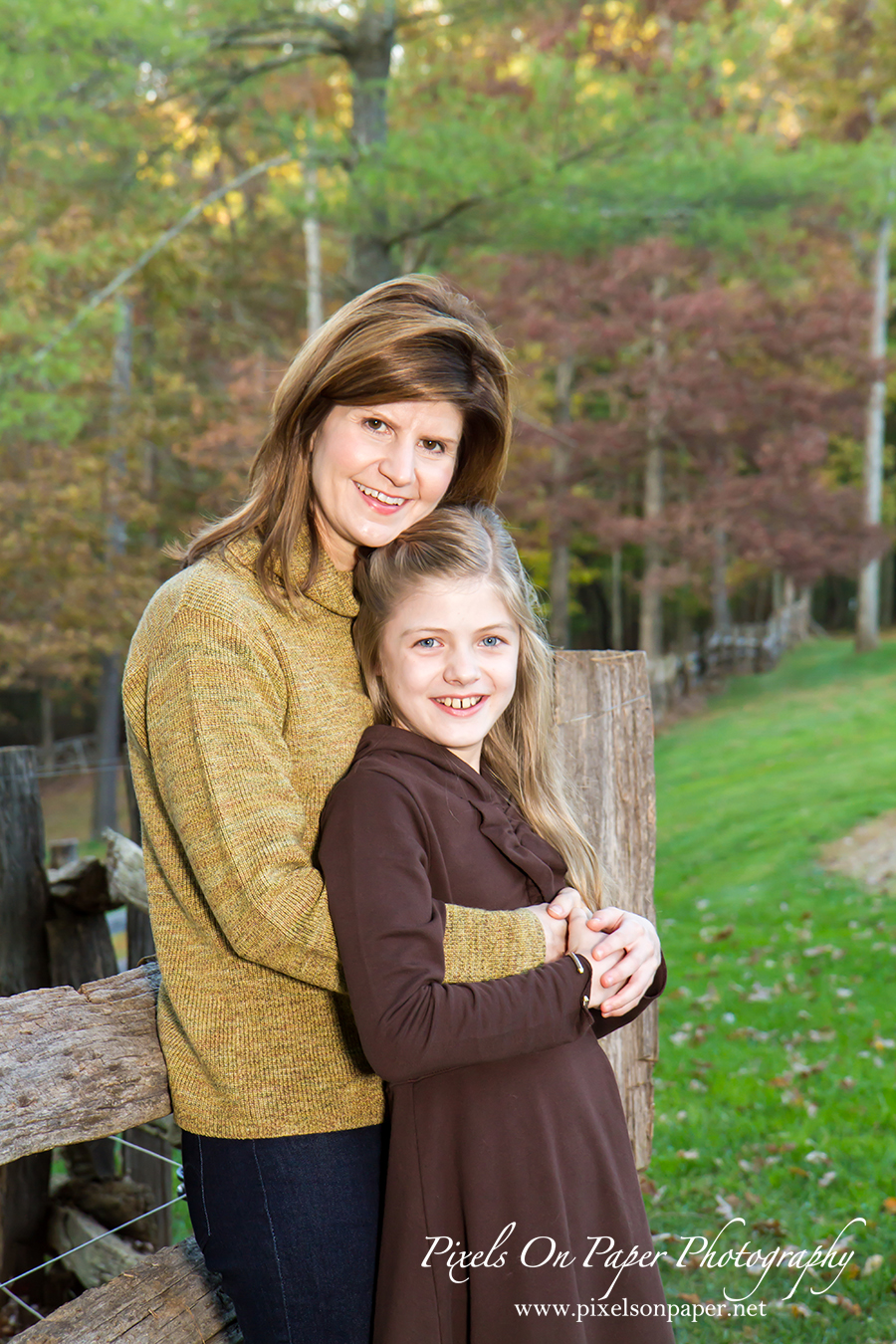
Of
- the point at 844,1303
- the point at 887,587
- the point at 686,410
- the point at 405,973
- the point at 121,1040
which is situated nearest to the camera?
the point at 405,973

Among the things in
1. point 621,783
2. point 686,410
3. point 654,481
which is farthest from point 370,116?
point 654,481

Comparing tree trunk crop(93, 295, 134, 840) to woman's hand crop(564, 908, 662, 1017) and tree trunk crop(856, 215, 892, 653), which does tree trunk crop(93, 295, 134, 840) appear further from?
tree trunk crop(856, 215, 892, 653)

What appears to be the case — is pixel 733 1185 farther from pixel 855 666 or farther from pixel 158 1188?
pixel 855 666

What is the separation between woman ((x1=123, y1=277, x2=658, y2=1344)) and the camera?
1771mm

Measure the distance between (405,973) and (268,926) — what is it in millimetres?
233

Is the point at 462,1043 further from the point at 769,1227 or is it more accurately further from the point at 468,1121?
the point at 769,1227

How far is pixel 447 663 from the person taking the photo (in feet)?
7.09

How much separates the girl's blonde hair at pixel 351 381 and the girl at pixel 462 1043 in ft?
0.81

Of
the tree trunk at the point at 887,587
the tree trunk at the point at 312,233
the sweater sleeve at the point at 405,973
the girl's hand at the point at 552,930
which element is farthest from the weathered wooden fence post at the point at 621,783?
the tree trunk at the point at 887,587

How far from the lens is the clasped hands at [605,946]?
1962 millimetres

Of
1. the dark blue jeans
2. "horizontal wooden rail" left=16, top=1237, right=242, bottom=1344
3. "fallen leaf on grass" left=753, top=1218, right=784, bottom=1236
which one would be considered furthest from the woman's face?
"fallen leaf on grass" left=753, top=1218, right=784, bottom=1236

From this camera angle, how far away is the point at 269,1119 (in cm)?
187

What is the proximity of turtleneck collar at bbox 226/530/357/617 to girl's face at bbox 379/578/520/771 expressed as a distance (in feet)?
0.43

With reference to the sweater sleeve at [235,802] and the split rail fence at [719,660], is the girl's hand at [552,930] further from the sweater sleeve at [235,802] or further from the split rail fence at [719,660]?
the split rail fence at [719,660]
